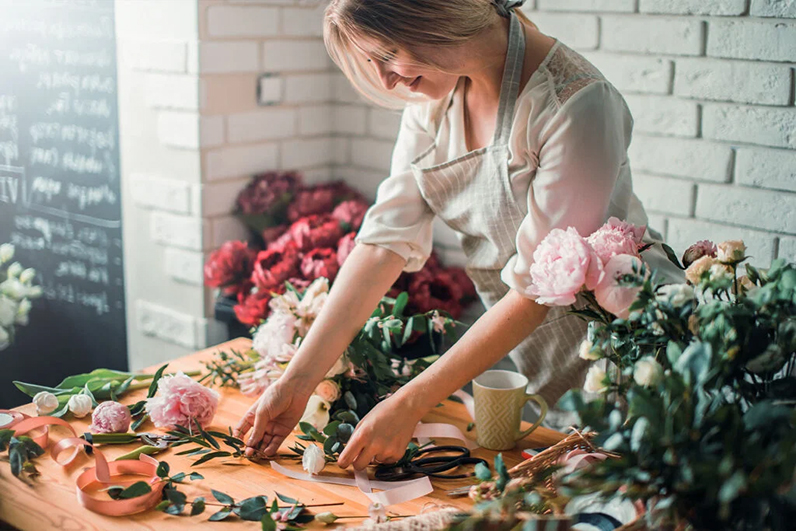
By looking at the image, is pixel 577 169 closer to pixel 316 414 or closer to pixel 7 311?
pixel 316 414

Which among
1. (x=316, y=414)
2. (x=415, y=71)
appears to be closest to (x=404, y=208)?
(x=415, y=71)

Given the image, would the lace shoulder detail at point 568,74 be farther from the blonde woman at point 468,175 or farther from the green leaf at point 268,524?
the green leaf at point 268,524

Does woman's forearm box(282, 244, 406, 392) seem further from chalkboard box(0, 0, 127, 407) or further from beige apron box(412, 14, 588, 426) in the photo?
chalkboard box(0, 0, 127, 407)

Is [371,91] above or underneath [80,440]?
above

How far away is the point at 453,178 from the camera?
4.57 feet

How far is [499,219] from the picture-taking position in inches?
53.4

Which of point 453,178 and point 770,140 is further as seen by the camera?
point 770,140

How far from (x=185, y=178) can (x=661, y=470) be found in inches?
67.4

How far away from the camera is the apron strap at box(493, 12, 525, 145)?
128 centimetres

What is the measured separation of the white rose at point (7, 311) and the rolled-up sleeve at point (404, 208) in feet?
2.60

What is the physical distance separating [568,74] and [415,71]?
0.24m

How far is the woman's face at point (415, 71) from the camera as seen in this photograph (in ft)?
3.93

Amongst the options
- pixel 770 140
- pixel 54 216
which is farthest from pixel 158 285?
pixel 770 140

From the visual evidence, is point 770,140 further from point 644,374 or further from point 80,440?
point 80,440
